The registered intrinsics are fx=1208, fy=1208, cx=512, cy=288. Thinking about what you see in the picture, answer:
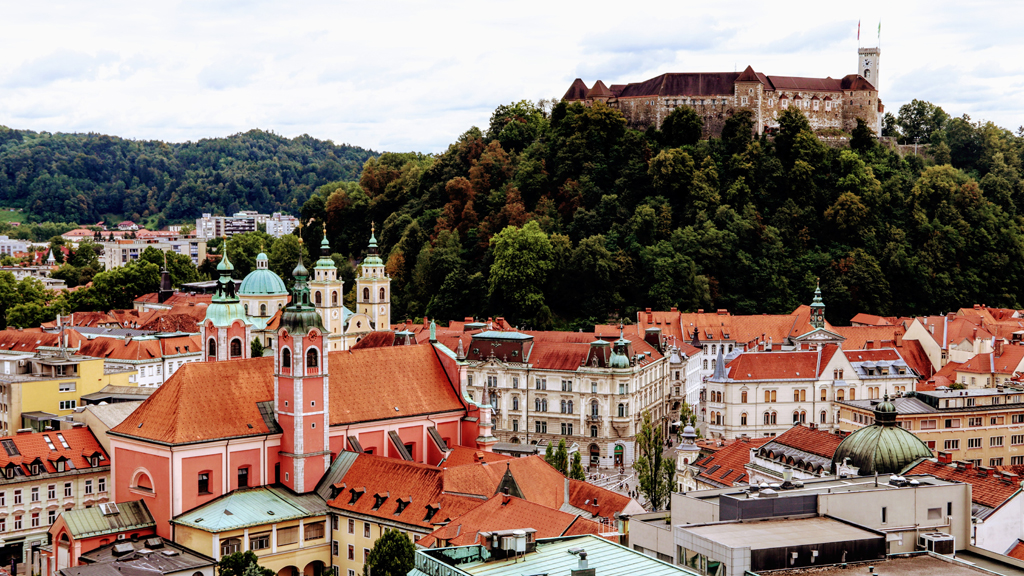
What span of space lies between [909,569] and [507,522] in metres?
16.8

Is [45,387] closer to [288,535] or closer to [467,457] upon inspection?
[288,535]

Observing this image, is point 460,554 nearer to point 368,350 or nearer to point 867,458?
point 867,458

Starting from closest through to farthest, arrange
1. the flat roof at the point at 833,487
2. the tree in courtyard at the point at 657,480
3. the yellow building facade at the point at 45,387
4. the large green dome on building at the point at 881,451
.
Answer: the flat roof at the point at 833,487 < the large green dome on building at the point at 881,451 < the tree in courtyard at the point at 657,480 < the yellow building facade at the point at 45,387

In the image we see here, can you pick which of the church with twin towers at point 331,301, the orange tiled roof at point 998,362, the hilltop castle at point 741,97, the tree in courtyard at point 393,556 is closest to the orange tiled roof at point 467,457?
the tree in courtyard at point 393,556

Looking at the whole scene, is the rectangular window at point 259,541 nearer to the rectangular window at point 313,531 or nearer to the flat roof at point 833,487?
the rectangular window at point 313,531

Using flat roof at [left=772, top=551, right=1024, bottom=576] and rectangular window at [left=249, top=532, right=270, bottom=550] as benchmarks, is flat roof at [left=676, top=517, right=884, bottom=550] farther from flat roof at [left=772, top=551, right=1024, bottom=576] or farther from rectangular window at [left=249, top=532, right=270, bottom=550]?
rectangular window at [left=249, top=532, right=270, bottom=550]

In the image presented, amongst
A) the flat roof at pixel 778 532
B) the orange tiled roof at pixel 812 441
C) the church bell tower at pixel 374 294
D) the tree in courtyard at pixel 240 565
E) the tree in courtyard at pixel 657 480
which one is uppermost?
the church bell tower at pixel 374 294

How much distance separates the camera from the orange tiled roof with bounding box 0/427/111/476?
56.2 meters

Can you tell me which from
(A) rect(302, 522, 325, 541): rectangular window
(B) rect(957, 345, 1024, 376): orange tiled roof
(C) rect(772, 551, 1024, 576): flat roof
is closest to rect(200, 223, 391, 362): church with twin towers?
(A) rect(302, 522, 325, 541): rectangular window

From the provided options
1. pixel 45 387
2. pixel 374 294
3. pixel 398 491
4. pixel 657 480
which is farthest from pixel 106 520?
pixel 374 294

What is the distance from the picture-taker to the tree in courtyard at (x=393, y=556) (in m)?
43.4

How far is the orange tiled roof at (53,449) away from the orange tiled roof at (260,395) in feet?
19.8

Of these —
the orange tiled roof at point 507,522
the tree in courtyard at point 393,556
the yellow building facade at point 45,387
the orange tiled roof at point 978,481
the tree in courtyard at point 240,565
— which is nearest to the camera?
the orange tiled roof at point 978,481

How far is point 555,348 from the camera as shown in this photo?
84.1 m
